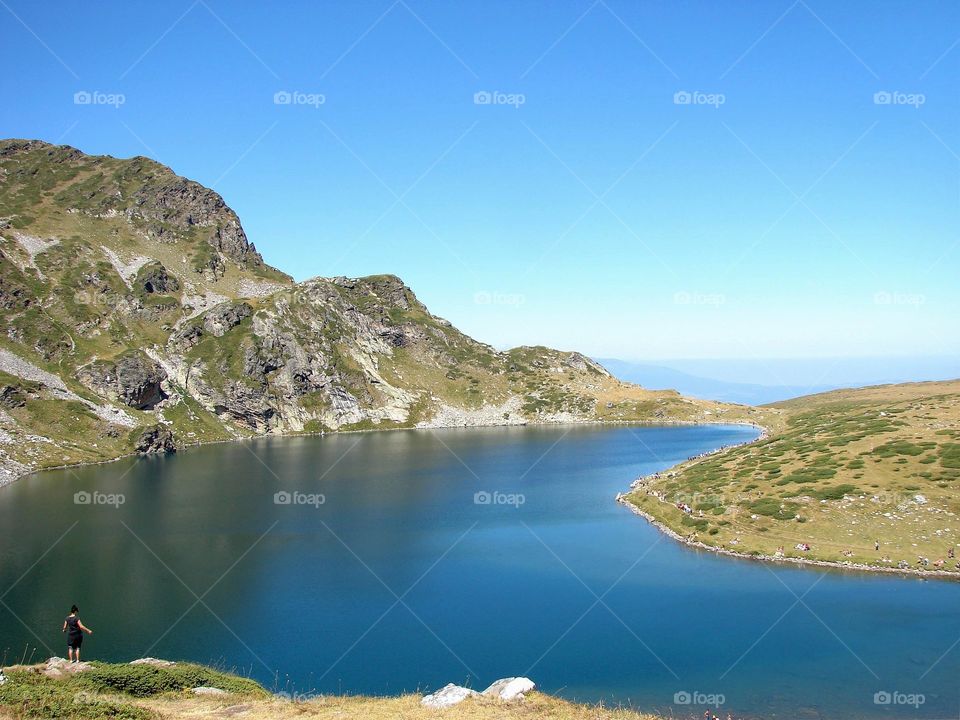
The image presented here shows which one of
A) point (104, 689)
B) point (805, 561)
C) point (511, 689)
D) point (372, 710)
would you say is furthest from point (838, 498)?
point (104, 689)

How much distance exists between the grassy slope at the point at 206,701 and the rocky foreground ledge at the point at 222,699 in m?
0.03

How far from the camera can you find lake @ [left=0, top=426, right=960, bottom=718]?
41.6m

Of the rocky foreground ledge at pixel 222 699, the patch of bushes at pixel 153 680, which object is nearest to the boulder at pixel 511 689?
the rocky foreground ledge at pixel 222 699

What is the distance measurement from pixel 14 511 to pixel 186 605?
5218 cm

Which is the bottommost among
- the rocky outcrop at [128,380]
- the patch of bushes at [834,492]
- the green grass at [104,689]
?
the green grass at [104,689]

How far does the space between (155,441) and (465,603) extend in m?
131

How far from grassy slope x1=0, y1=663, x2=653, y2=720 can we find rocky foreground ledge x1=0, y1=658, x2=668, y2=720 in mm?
30

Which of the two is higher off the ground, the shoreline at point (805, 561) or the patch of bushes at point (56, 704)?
the patch of bushes at point (56, 704)

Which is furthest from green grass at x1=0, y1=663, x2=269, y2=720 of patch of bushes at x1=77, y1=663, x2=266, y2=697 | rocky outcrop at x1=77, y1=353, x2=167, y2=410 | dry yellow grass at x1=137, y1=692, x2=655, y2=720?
rocky outcrop at x1=77, y1=353, x2=167, y2=410

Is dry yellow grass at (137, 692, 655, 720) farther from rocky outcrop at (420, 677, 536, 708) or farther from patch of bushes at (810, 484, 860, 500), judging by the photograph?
patch of bushes at (810, 484, 860, 500)

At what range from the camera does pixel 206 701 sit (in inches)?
1229

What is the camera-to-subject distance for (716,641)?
47.1 m

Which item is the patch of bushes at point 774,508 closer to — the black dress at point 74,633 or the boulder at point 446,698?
the boulder at point 446,698

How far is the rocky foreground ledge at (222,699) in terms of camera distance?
2827 centimetres
